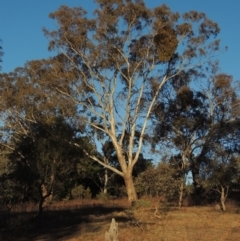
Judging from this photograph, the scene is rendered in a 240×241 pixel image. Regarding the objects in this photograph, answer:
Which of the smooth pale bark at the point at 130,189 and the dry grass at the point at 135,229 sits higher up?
the smooth pale bark at the point at 130,189

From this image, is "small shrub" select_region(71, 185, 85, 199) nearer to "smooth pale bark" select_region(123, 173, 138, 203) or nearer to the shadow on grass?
"smooth pale bark" select_region(123, 173, 138, 203)

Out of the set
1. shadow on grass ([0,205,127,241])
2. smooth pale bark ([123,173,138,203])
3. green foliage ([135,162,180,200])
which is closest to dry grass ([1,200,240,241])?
shadow on grass ([0,205,127,241])

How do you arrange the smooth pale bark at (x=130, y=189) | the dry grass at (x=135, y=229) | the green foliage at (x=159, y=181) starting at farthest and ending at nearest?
the smooth pale bark at (x=130, y=189) < the green foliage at (x=159, y=181) < the dry grass at (x=135, y=229)

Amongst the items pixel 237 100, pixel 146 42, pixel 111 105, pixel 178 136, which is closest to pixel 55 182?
pixel 111 105

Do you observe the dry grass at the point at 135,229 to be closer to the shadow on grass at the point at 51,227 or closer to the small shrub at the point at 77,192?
the shadow on grass at the point at 51,227

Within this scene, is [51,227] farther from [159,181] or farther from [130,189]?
[130,189]

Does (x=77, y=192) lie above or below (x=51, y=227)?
above

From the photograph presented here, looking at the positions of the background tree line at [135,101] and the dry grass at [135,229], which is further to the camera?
the background tree line at [135,101]

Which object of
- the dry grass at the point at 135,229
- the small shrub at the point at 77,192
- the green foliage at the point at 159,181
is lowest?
the dry grass at the point at 135,229

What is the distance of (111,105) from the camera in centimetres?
3291

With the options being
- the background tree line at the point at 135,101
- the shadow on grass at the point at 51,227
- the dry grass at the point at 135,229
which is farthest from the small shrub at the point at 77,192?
the dry grass at the point at 135,229

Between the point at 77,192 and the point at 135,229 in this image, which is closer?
the point at 135,229

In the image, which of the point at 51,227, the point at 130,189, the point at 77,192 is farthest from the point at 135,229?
the point at 77,192

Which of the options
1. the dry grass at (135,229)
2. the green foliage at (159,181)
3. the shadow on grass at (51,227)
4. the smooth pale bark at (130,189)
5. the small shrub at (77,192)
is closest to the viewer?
the dry grass at (135,229)
